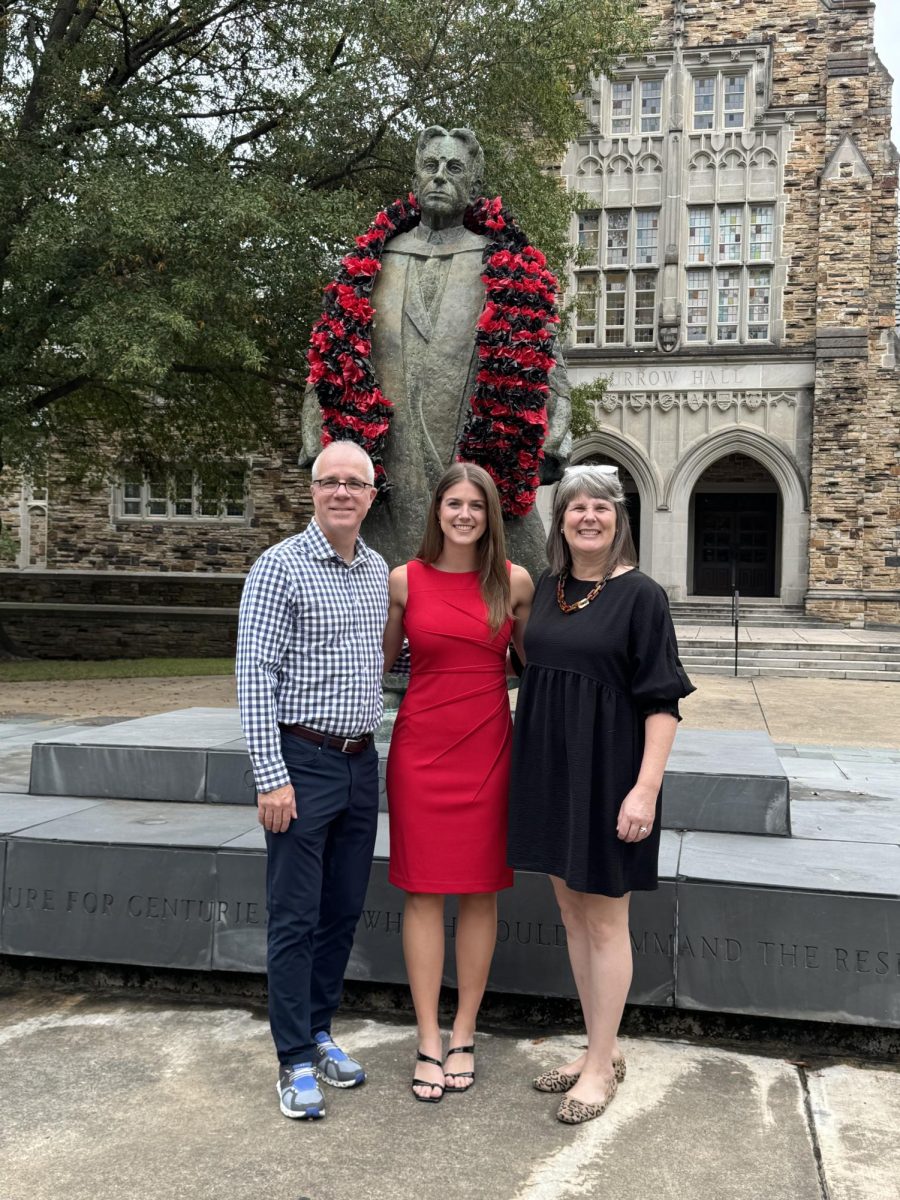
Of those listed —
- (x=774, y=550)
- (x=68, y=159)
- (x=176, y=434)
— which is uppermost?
(x=68, y=159)

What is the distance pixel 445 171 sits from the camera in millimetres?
5023

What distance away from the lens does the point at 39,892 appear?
402cm

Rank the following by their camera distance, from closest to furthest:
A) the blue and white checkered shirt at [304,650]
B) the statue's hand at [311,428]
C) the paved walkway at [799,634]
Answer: the blue and white checkered shirt at [304,650]
the statue's hand at [311,428]
the paved walkway at [799,634]

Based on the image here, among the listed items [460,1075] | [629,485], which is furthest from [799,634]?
[460,1075]

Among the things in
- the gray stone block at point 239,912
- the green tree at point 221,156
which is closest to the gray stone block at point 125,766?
the gray stone block at point 239,912

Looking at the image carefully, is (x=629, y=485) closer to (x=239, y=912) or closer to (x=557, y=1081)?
(x=239, y=912)

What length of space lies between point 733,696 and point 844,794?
26.9 feet

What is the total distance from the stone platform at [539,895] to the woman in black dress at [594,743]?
1.80 ft

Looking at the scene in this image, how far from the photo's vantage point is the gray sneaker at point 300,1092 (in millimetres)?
2973

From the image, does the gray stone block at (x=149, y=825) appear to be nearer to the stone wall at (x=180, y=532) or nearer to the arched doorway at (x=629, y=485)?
the arched doorway at (x=629, y=485)

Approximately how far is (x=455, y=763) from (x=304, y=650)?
0.55 meters

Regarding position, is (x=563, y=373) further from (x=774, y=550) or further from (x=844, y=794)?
(x=774, y=550)

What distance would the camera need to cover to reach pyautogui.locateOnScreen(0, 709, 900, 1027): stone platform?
351 cm

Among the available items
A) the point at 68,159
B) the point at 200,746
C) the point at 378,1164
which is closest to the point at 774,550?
the point at 68,159
